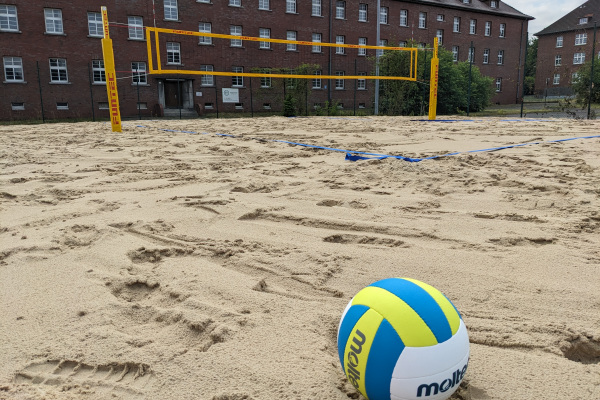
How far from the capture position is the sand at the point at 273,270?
1860 millimetres

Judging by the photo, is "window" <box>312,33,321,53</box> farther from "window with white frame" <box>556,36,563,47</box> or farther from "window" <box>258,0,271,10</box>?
"window with white frame" <box>556,36,563,47</box>

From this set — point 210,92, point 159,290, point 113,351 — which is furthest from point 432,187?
point 210,92

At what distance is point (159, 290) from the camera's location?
101 inches

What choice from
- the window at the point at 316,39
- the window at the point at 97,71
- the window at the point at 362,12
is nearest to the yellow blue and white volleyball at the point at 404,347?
the window at the point at 97,71

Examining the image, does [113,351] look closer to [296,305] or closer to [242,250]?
[296,305]

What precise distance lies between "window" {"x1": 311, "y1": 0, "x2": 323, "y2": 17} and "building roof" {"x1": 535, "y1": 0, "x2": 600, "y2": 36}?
3201 centimetres

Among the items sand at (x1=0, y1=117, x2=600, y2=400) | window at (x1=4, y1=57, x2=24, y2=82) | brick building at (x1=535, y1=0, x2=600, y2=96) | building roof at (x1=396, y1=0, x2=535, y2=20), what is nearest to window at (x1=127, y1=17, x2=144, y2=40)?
window at (x1=4, y1=57, x2=24, y2=82)

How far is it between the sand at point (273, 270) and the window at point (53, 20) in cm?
2299

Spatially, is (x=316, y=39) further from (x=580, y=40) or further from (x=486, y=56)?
(x=580, y=40)

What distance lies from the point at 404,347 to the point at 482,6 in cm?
4565

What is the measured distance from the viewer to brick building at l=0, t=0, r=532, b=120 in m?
24.5

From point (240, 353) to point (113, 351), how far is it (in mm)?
550

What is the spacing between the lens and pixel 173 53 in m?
27.8

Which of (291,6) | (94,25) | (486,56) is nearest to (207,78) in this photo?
(94,25)
